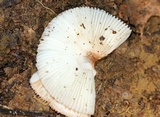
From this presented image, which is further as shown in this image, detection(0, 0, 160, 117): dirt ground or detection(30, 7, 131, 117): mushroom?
detection(0, 0, 160, 117): dirt ground

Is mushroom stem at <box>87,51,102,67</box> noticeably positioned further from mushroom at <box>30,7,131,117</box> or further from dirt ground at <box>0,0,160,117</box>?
dirt ground at <box>0,0,160,117</box>

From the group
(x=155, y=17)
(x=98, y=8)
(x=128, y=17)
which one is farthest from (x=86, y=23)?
(x=155, y=17)

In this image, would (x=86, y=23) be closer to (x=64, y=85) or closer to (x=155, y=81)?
(x=64, y=85)

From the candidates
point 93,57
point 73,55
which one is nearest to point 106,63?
point 93,57

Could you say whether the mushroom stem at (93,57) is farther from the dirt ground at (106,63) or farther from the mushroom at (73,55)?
the dirt ground at (106,63)

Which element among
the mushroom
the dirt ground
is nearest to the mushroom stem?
the mushroom

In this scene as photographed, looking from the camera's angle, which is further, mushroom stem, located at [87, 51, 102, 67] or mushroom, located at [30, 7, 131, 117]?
mushroom stem, located at [87, 51, 102, 67]

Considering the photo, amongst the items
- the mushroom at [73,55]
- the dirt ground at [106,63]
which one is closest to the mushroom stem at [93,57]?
the mushroom at [73,55]
